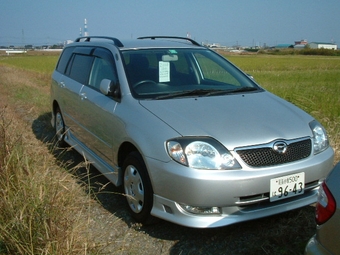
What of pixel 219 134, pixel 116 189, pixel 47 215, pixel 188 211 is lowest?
pixel 116 189

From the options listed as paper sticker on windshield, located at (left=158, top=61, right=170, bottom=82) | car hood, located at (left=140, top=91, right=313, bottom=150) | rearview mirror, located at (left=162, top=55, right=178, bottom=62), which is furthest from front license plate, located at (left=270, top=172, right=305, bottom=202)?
rearview mirror, located at (left=162, top=55, right=178, bottom=62)

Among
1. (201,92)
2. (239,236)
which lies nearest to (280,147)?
(239,236)

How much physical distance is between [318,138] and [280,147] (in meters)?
0.58

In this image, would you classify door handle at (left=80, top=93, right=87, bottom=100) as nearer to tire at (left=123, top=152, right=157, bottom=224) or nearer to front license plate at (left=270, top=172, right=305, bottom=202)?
tire at (left=123, top=152, right=157, bottom=224)

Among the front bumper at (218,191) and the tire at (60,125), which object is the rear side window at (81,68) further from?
the front bumper at (218,191)

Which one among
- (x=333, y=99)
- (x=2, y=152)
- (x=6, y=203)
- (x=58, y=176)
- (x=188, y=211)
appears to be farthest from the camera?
(x=333, y=99)

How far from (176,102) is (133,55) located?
98 cm

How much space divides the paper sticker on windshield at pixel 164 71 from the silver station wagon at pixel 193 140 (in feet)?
0.04

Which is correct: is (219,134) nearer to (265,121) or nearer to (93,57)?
(265,121)

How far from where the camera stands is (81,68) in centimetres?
555

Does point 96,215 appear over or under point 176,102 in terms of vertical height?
under

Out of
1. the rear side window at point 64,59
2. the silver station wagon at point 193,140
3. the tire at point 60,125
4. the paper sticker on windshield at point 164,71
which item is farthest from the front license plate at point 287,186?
the rear side window at point 64,59

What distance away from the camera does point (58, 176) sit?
3488 mm

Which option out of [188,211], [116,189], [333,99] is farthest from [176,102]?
[333,99]
